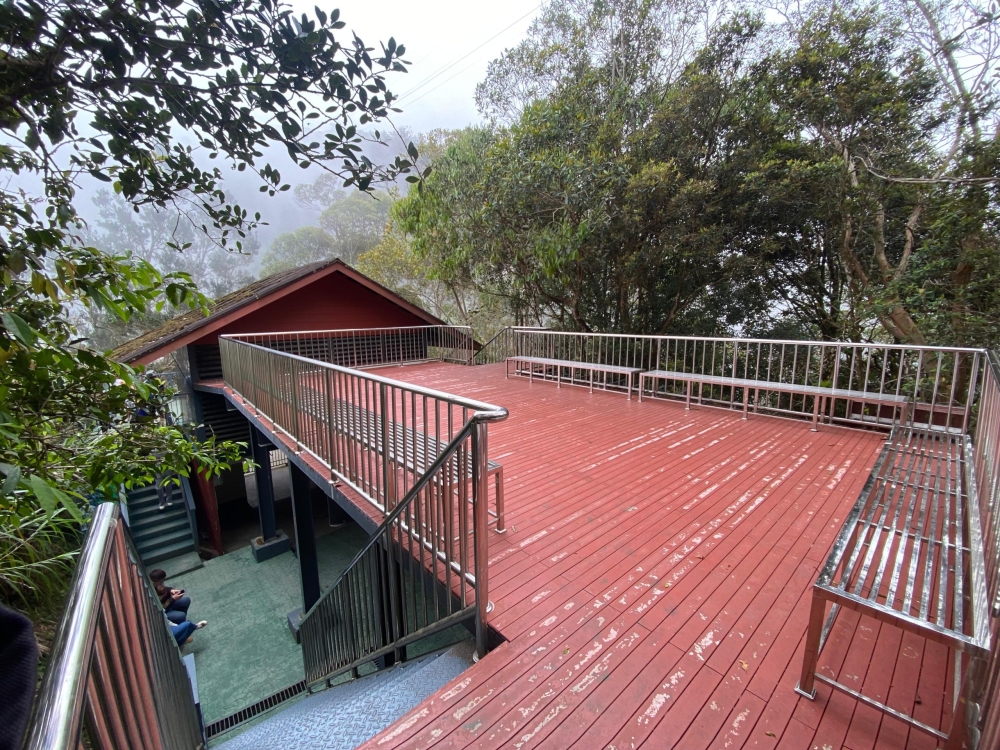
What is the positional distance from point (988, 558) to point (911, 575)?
273 mm

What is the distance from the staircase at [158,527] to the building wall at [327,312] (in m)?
3.66

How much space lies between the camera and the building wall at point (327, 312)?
387 inches

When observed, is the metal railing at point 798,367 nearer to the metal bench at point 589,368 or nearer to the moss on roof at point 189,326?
the metal bench at point 589,368

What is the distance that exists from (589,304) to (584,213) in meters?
3.48

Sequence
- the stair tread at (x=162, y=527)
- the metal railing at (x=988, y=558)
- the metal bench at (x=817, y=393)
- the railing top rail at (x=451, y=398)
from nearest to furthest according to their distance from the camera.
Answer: the metal railing at (x=988, y=558) < the railing top rail at (x=451, y=398) < the metal bench at (x=817, y=393) < the stair tread at (x=162, y=527)

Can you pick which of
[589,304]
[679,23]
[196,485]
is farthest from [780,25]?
Result: [196,485]

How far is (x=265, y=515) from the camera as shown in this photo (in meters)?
9.15

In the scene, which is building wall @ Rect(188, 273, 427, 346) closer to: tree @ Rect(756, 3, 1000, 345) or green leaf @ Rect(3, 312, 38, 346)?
tree @ Rect(756, 3, 1000, 345)

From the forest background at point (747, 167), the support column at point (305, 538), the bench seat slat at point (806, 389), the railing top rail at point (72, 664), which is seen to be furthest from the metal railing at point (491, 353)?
the railing top rail at point (72, 664)

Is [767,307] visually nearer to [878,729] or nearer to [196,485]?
[878,729]

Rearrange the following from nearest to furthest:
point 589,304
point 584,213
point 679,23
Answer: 1. point 584,213
2. point 679,23
3. point 589,304

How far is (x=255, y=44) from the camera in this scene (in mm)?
1654

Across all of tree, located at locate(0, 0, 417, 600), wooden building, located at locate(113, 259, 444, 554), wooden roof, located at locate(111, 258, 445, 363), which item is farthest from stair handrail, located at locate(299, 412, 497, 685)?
wooden building, located at locate(113, 259, 444, 554)

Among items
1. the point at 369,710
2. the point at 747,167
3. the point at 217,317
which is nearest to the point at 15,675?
the point at 369,710
